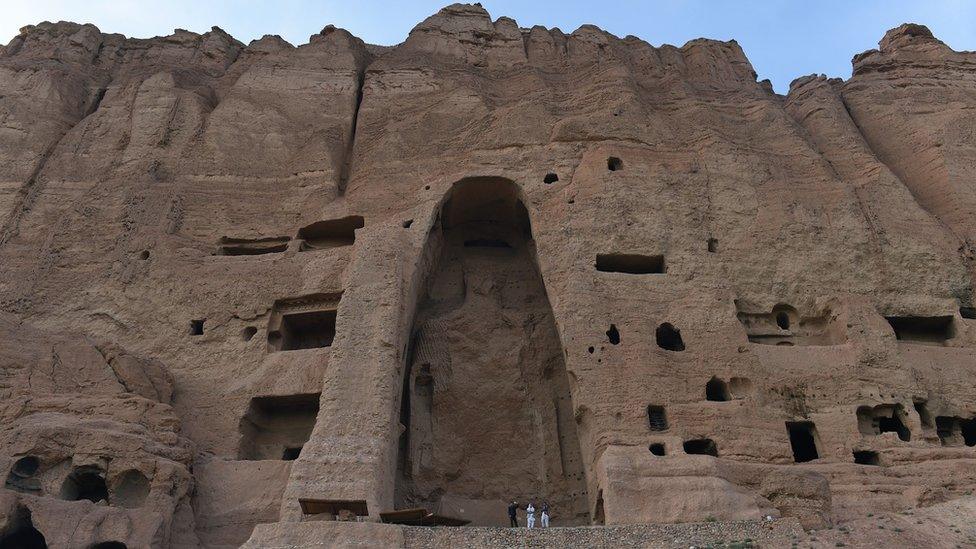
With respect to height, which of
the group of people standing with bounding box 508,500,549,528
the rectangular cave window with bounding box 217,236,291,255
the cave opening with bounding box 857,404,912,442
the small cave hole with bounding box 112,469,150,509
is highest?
the rectangular cave window with bounding box 217,236,291,255

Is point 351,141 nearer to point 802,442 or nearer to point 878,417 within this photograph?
point 802,442

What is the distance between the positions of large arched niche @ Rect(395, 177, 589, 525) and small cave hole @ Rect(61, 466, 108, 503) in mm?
4962

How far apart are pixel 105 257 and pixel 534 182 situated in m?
9.52

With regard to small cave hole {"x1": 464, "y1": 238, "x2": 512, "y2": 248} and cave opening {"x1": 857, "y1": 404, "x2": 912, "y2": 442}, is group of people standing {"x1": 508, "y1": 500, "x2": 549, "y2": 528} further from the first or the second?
small cave hole {"x1": 464, "y1": 238, "x2": 512, "y2": 248}

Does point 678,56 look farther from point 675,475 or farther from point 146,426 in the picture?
point 146,426

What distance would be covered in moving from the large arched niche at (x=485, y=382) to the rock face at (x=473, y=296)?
0.22 feet

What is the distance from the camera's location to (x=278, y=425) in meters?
14.1

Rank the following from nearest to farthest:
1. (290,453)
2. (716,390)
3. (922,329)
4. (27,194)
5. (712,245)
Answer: (716,390) → (290,453) → (922,329) → (712,245) → (27,194)

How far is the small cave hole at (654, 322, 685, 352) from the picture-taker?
13.7 meters

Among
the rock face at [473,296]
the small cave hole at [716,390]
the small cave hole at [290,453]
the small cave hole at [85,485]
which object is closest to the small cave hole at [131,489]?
the rock face at [473,296]

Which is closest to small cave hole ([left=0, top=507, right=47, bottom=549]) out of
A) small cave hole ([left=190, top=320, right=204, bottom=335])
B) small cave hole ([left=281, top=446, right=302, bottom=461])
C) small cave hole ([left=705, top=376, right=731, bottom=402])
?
small cave hole ([left=281, top=446, right=302, bottom=461])

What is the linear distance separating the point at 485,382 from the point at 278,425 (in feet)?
13.9

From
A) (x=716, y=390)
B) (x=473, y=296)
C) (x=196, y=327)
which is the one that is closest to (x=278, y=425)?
(x=196, y=327)

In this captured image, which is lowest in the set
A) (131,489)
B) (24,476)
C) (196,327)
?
(131,489)
